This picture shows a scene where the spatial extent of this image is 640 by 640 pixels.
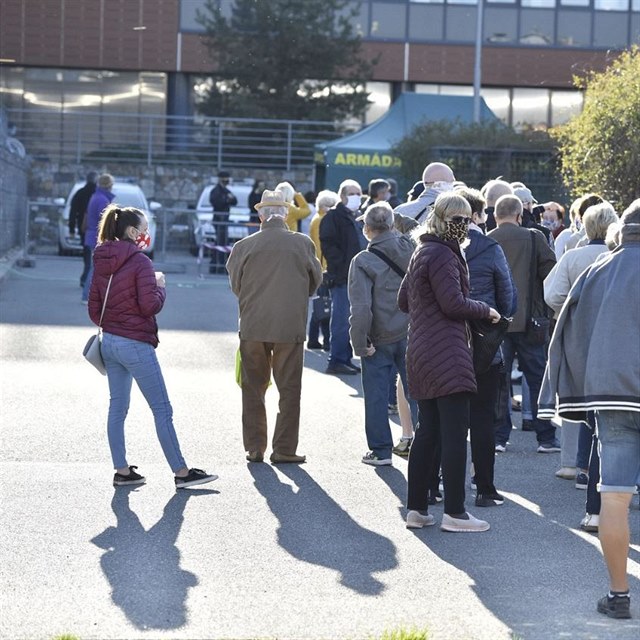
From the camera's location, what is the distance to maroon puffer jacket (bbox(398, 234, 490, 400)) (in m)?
7.61

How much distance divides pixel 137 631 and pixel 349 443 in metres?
5.05

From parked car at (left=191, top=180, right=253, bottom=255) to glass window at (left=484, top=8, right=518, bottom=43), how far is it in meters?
12.3

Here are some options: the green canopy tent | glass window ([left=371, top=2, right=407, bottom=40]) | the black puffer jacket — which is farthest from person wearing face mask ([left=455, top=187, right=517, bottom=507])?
glass window ([left=371, top=2, right=407, bottom=40])

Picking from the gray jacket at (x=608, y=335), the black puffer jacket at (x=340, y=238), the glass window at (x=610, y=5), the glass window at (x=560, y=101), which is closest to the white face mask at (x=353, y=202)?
the black puffer jacket at (x=340, y=238)

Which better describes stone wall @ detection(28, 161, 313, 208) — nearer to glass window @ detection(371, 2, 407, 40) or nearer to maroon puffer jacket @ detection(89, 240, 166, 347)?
glass window @ detection(371, 2, 407, 40)

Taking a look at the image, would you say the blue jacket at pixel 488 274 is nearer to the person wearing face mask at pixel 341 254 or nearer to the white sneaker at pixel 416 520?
the white sneaker at pixel 416 520

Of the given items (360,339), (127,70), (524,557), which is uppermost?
(127,70)

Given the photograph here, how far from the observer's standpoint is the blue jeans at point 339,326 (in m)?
14.5

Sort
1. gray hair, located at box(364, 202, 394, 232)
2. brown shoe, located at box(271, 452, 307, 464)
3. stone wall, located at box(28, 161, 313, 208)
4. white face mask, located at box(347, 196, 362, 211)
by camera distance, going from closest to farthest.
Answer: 1. gray hair, located at box(364, 202, 394, 232)
2. brown shoe, located at box(271, 452, 307, 464)
3. white face mask, located at box(347, 196, 362, 211)
4. stone wall, located at box(28, 161, 313, 208)

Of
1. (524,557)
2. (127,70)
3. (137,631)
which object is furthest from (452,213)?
(127,70)

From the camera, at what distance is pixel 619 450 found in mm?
6223

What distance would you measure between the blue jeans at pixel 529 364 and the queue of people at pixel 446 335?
0.01 metres

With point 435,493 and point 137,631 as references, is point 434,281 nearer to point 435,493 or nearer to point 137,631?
point 435,493

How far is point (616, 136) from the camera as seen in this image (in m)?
16.7
